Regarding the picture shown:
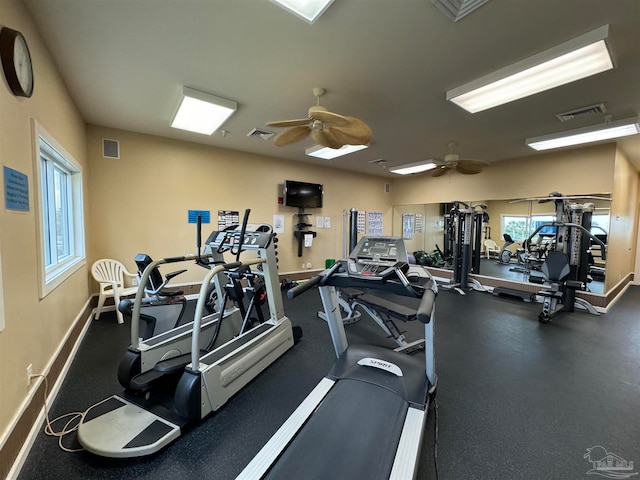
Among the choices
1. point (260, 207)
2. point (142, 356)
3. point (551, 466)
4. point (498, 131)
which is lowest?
point (551, 466)

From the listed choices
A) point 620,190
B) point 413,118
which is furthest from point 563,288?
point 413,118

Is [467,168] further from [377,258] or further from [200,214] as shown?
[200,214]

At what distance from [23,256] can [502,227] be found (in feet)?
23.4

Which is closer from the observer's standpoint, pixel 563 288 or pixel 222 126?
pixel 222 126

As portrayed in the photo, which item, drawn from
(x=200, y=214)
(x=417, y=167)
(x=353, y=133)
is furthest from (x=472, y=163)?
(x=200, y=214)

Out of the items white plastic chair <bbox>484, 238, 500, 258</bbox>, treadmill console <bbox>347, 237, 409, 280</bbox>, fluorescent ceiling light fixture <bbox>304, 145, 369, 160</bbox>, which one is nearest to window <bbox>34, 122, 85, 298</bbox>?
treadmill console <bbox>347, 237, 409, 280</bbox>

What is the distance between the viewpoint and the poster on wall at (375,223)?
7402 mm

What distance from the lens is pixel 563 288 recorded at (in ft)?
14.1

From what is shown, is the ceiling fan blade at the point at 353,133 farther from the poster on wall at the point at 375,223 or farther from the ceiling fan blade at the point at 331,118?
the poster on wall at the point at 375,223

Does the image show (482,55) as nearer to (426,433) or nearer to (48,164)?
(426,433)

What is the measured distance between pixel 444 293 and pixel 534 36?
173 inches

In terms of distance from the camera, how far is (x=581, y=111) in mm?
3121

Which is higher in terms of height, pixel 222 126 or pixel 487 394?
pixel 222 126

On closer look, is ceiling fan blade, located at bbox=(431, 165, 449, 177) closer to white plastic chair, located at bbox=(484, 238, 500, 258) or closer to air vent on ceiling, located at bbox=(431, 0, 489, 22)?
white plastic chair, located at bbox=(484, 238, 500, 258)
